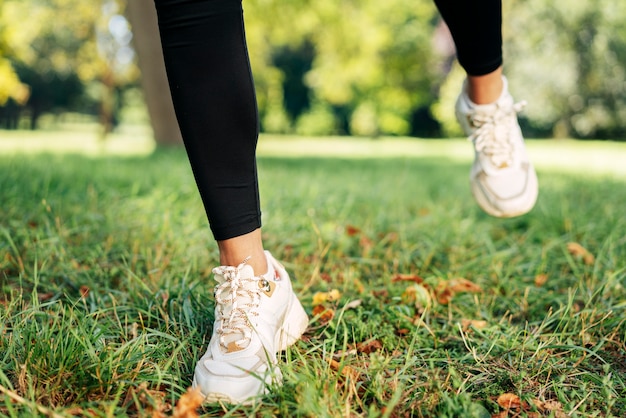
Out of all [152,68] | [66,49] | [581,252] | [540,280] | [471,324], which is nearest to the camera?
[471,324]

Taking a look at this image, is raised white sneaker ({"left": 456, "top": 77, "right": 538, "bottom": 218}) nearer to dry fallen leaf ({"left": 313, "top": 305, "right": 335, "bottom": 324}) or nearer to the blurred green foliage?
dry fallen leaf ({"left": 313, "top": 305, "right": 335, "bottom": 324})

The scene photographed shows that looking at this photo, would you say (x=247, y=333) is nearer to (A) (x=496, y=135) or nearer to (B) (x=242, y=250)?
(B) (x=242, y=250)

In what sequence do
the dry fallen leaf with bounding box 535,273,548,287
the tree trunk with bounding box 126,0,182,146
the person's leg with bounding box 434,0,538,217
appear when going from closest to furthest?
the person's leg with bounding box 434,0,538,217, the dry fallen leaf with bounding box 535,273,548,287, the tree trunk with bounding box 126,0,182,146

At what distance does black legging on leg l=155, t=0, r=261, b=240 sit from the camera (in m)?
1.05

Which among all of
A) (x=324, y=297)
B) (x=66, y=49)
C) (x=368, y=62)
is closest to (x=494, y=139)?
(x=324, y=297)

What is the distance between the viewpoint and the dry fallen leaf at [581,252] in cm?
187

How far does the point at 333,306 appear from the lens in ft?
4.83

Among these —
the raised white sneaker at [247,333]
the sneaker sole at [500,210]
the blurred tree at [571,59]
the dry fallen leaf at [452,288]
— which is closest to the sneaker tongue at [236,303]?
the raised white sneaker at [247,333]

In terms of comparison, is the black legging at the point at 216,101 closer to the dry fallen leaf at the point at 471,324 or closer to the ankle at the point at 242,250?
the ankle at the point at 242,250

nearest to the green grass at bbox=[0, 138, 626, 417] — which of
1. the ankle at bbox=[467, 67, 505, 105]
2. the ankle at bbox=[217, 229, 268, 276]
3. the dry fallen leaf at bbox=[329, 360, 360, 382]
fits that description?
the dry fallen leaf at bbox=[329, 360, 360, 382]

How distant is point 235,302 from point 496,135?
0.99 m

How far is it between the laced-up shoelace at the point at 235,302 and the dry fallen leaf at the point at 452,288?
63cm

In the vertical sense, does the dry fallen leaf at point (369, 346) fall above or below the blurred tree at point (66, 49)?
below

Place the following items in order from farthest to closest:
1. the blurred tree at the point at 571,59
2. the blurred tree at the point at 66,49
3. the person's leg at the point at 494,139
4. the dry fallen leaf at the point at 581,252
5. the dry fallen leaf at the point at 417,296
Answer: the blurred tree at the point at 571,59, the blurred tree at the point at 66,49, the dry fallen leaf at the point at 581,252, the person's leg at the point at 494,139, the dry fallen leaf at the point at 417,296
